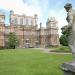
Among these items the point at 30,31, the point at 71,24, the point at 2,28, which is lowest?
the point at 71,24

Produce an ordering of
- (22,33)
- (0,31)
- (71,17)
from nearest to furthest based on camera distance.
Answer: (71,17)
(0,31)
(22,33)

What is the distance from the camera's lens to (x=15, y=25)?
96.8 meters

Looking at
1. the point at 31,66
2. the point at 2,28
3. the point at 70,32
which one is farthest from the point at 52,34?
the point at 70,32

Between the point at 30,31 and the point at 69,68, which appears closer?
the point at 69,68

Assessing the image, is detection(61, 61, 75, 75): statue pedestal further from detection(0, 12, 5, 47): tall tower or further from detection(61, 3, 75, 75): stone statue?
detection(0, 12, 5, 47): tall tower

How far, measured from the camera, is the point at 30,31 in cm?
9600

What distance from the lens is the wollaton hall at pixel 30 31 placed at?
9456cm

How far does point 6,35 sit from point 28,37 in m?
9.76

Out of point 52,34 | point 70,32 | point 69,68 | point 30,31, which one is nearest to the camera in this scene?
point 69,68

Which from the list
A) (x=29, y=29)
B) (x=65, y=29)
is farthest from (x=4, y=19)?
(x=65, y=29)

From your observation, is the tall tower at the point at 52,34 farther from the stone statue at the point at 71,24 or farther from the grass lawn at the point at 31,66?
the stone statue at the point at 71,24

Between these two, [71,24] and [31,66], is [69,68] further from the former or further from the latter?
[31,66]

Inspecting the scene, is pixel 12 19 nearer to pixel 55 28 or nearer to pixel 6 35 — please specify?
pixel 6 35

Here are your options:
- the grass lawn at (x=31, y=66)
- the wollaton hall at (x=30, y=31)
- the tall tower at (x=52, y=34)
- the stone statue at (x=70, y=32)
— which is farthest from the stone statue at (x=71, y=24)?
the tall tower at (x=52, y=34)
